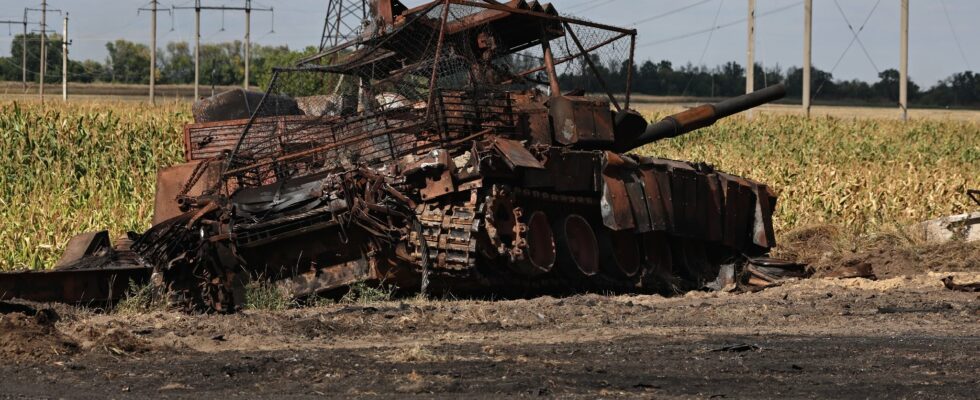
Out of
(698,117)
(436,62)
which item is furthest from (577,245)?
(698,117)

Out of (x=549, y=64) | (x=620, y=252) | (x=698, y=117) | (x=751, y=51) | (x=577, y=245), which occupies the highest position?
(x=751, y=51)

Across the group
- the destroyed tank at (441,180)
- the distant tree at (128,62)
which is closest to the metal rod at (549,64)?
the destroyed tank at (441,180)

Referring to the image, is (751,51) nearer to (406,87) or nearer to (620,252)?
(620,252)

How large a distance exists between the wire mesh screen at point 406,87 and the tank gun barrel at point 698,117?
1.79 m

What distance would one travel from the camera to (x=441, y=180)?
1227cm

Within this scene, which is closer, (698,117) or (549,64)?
(549,64)

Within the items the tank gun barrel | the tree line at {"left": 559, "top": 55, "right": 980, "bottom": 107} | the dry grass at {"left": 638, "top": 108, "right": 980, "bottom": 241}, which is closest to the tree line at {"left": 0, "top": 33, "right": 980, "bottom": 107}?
the tree line at {"left": 559, "top": 55, "right": 980, "bottom": 107}

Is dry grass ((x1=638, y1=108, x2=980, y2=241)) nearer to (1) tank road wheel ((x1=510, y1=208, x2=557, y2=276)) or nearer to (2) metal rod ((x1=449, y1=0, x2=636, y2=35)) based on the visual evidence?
(2) metal rod ((x1=449, y1=0, x2=636, y2=35))

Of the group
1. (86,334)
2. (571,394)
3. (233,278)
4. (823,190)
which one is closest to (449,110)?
(233,278)

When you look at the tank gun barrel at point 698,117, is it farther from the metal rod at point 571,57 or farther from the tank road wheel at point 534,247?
the tank road wheel at point 534,247

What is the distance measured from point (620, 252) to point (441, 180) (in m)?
3.40

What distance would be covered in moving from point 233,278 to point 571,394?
241 inches

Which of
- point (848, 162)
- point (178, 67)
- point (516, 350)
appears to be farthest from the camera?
point (178, 67)

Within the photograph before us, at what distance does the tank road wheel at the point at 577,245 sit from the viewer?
45.1ft
